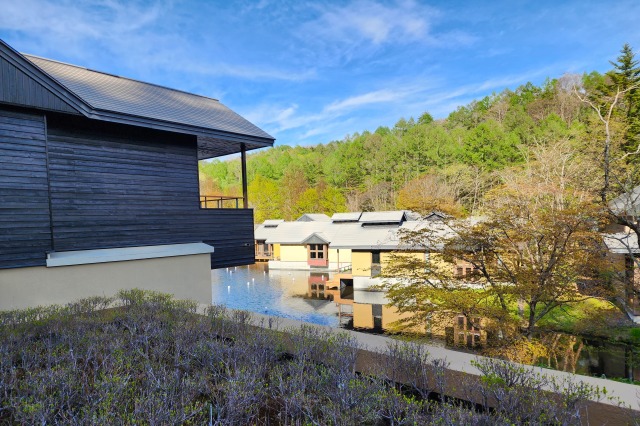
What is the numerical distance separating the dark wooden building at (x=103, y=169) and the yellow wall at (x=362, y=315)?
738 centimetres

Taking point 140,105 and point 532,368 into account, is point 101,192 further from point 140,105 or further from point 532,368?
point 532,368

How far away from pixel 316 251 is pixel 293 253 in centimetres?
234

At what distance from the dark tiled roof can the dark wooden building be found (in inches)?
1.6

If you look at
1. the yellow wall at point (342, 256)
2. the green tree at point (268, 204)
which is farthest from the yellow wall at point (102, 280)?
the green tree at point (268, 204)

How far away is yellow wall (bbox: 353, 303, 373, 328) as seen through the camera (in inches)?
622

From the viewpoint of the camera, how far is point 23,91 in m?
6.76

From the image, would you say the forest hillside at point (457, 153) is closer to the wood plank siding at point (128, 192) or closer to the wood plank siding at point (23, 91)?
the wood plank siding at point (128, 192)

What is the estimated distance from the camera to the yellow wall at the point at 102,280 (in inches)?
267

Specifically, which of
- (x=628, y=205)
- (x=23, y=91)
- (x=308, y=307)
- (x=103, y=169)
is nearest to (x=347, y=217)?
(x=308, y=307)

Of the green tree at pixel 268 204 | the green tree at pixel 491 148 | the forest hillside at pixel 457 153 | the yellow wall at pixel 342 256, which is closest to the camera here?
the forest hillside at pixel 457 153

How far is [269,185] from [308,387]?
137ft

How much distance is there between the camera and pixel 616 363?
10.4m

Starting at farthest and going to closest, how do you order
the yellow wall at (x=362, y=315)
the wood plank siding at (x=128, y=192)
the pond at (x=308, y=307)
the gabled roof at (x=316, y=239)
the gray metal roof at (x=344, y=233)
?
the gabled roof at (x=316, y=239) < the gray metal roof at (x=344, y=233) < the yellow wall at (x=362, y=315) < the pond at (x=308, y=307) < the wood plank siding at (x=128, y=192)

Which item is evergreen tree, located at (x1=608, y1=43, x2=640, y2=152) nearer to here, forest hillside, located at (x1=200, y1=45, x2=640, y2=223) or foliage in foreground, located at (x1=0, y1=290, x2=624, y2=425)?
forest hillside, located at (x1=200, y1=45, x2=640, y2=223)
